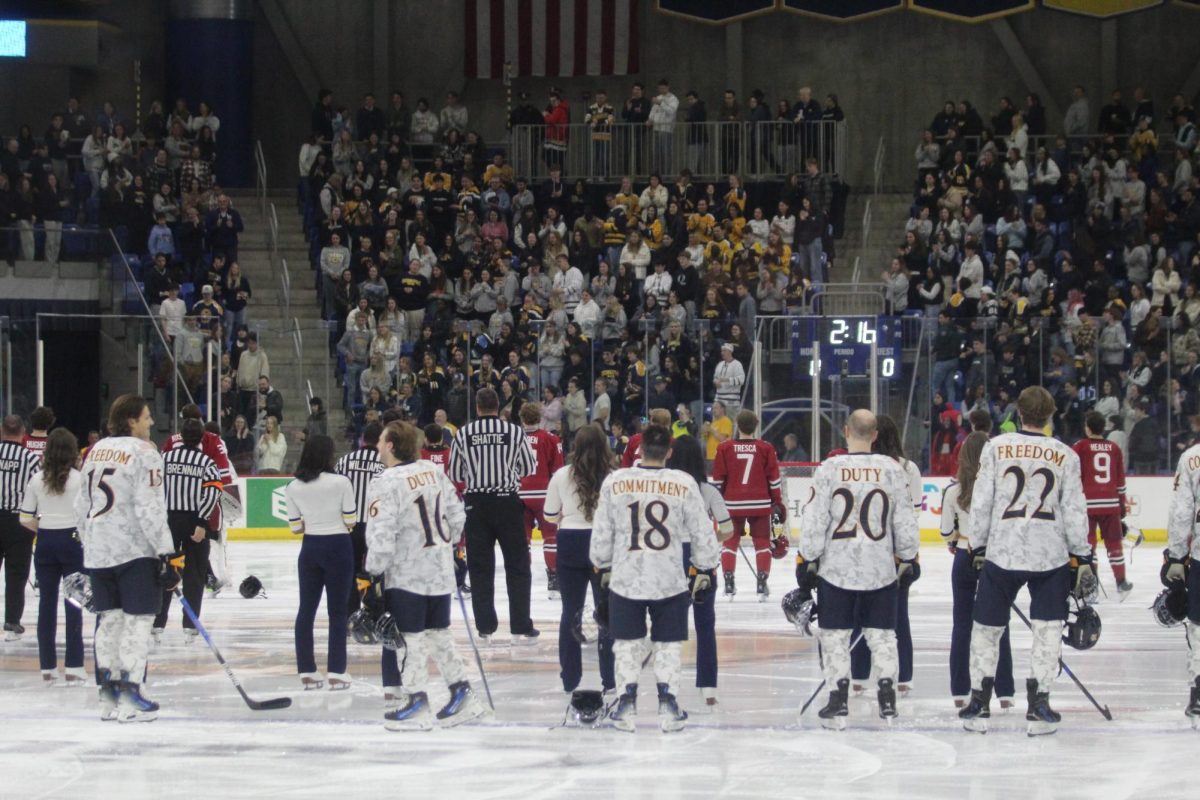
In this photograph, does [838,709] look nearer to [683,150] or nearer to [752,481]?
[752,481]

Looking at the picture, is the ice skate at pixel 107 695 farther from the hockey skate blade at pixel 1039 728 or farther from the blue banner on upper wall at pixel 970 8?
the blue banner on upper wall at pixel 970 8

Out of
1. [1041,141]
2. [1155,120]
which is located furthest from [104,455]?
[1155,120]

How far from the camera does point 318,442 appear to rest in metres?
9.91

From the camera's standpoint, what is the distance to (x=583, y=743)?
28.1 ft

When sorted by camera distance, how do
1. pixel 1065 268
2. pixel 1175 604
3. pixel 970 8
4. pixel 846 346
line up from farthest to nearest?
pixel 970 8 → pixel 1065 268 → pixel 846 346 → pixel 1175 604

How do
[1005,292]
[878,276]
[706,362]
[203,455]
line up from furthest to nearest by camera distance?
[878,276] < [1005,292] < [706,362] < [203,455]

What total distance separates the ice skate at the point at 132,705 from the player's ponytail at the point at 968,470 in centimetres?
421

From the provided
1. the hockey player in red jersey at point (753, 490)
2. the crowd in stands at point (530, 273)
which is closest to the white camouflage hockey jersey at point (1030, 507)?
the hockey player in red jersey at point (753, 490)

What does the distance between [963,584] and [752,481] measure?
540 centimetres

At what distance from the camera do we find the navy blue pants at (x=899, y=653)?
386 inches

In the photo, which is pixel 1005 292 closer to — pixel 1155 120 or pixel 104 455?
pixel 1155 120

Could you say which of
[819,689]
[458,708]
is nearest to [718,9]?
[819,689]

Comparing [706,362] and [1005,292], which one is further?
[1005,292]

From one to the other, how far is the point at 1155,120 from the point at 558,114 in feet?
29.1
